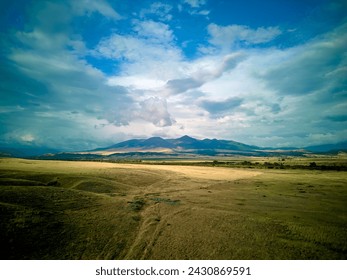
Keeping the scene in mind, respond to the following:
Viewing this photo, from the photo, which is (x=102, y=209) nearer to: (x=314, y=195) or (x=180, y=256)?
(x=180, y=256)

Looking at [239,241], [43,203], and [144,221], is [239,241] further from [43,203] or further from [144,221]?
[43,203]

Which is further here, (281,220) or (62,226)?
(281,220)

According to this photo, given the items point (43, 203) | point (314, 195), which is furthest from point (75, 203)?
point (314, 195)

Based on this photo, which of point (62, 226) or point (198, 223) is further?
point (198, 223)

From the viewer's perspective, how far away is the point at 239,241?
45.6ft

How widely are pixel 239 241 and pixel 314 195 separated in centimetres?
2197

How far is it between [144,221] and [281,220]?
11.6m

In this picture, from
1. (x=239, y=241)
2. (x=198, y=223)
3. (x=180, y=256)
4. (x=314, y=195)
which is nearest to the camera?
(x=180, y=256)
